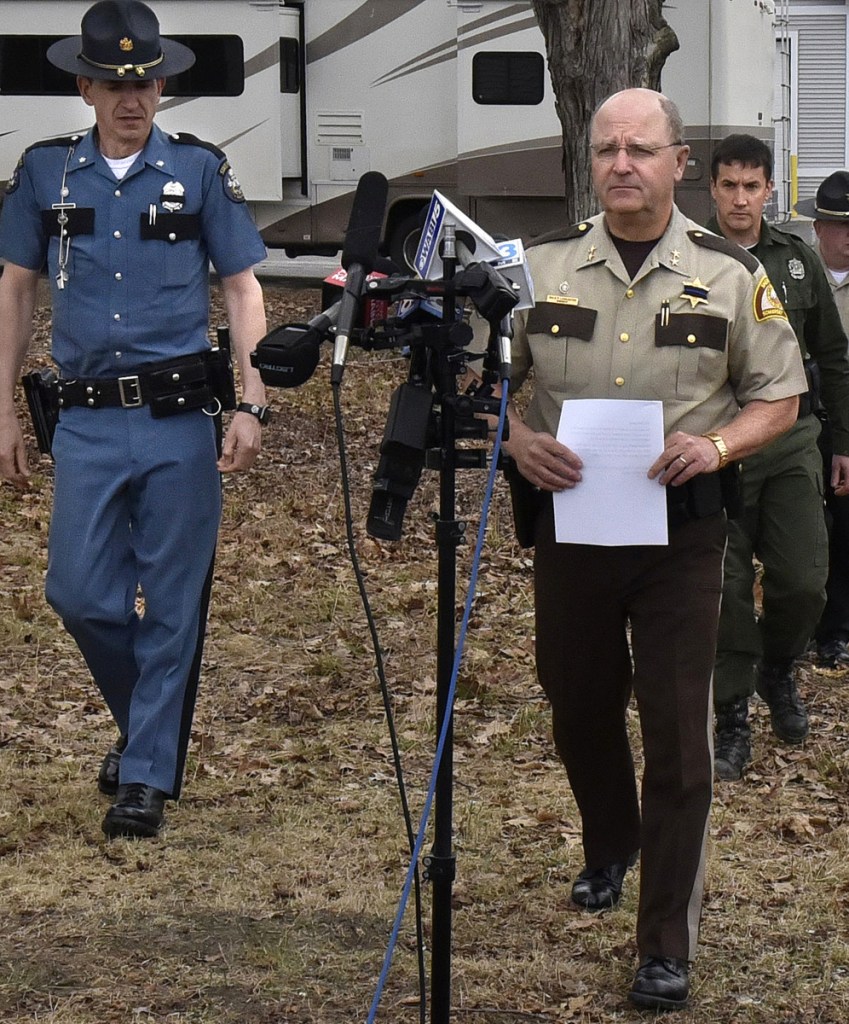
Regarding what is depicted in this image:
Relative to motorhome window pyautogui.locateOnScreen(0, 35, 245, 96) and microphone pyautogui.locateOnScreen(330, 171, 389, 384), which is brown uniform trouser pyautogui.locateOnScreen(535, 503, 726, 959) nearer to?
microphone pyautogui.locateOnScreen(330, 171, 389, 384)

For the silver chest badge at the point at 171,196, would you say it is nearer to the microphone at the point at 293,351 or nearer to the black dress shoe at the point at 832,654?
the microphone at the point at 293,351

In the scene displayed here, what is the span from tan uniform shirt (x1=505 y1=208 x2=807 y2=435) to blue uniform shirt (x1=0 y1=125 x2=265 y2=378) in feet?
4.37

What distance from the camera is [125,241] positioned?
4992 millimetres

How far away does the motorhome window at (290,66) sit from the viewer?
1672 cm

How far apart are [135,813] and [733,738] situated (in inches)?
78.6

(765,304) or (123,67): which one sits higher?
(123,67)

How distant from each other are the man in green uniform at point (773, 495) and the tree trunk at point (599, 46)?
9.97ft

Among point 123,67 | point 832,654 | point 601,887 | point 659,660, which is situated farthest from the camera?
point 832,654

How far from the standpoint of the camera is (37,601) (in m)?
8.16

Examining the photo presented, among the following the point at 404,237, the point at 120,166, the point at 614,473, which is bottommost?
the point at 614,473

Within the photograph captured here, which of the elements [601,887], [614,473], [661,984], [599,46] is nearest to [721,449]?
[614,473]

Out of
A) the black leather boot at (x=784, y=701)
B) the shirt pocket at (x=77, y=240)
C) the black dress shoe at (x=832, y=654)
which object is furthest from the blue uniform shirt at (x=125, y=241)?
the black dress shoe at (x=832, y=654)

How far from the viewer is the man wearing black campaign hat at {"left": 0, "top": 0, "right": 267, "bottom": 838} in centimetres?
500

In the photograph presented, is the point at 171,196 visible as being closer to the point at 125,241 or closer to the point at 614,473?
the point at 125,241
